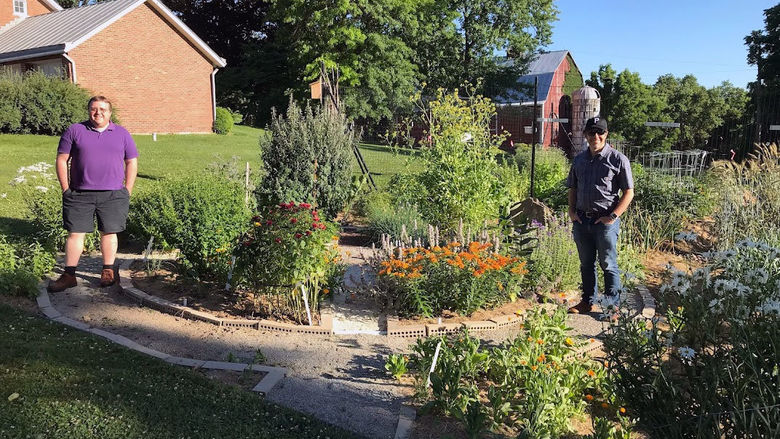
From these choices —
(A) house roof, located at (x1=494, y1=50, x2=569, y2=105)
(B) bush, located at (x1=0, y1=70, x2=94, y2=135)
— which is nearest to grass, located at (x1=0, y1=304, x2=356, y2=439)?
(B) bush, located at (x1=0, y1=70, x2=94, y2=135)

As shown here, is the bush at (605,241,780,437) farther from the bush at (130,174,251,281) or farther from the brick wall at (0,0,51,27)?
the brick wall at (0,0,51,27)

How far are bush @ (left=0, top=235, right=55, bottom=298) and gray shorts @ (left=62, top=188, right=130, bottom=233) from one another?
1.63ft

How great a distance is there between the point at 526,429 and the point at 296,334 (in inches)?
82.2

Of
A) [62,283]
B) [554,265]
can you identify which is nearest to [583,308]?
[554,265]

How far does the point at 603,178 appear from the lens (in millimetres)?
4586

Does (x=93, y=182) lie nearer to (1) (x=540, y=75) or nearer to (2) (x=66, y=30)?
(2) (x=66, y=30)

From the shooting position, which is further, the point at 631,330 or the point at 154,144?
the point at 154,144

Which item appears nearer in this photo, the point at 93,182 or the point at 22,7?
the point at 93,182

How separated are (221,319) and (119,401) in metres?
1.46

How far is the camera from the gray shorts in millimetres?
5172

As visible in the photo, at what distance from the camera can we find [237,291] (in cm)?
501

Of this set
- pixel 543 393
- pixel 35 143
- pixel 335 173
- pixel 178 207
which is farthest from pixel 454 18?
pixel 543 393

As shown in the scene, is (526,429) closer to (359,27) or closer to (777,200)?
(777,200)

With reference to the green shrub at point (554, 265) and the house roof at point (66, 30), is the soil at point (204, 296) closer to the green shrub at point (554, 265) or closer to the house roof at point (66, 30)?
the green shrub at point (554, 265)
